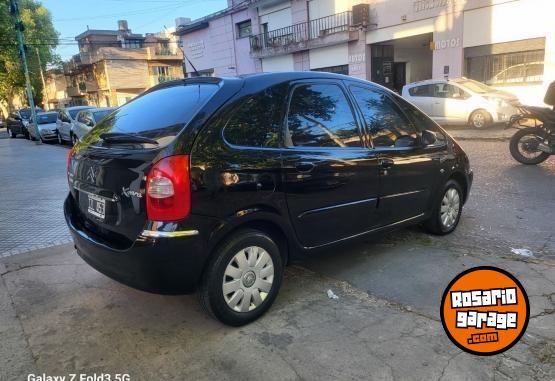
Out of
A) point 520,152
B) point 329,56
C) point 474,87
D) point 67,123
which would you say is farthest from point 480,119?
point 67,123

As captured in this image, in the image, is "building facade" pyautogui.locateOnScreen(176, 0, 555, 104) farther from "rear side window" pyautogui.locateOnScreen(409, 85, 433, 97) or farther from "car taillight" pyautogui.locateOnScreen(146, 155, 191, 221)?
"car taillight" pyautogui.locateOnScreen(146, 155, 191, 221)

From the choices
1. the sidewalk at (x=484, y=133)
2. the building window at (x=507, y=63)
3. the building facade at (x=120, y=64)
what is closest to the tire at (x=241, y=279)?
the sidewalk at (x=484, y=133)

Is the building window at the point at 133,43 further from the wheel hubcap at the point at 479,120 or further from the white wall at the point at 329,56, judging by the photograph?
the wheel hubcap at the point at 479,120

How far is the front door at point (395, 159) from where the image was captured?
12.6ft

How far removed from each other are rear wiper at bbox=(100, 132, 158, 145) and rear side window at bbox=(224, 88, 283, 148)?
0.50 m

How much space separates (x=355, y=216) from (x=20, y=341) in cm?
254

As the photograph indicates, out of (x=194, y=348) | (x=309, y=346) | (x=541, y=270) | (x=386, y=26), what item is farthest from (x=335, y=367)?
(x=386, y=26)

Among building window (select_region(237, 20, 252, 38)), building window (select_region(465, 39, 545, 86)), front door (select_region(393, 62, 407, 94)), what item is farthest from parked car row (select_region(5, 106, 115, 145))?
front door (select_region(393, 62, 407, 94))

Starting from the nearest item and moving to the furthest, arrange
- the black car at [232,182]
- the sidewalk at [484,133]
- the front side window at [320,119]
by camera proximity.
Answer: the black car at [232,182]
the front side window at [320,119]
the sidewalk at [484,133]

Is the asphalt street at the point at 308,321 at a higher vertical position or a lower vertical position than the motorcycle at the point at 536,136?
lower

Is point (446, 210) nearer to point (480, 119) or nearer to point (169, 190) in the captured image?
point (169, 190)

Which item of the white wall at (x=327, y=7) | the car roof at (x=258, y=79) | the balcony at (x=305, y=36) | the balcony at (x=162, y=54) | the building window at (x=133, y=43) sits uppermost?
the building window at (x=133, y=43)

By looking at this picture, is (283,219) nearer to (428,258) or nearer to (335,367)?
(335,367)

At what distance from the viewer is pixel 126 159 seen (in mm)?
2826
